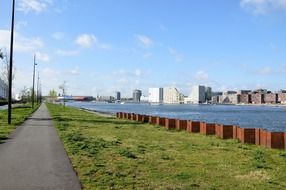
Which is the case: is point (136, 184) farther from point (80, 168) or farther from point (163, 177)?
point (80, 168)

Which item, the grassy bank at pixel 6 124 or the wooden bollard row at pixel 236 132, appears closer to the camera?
the wooden bollard row at pixel 236 132

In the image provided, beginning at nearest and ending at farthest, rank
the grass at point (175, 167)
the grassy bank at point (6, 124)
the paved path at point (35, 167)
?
the paved path at point (35, 167) < the grass at point (175, 167) < the grassy bank at point (6, 124)

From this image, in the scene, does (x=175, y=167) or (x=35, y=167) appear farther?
(x=175, y=167)

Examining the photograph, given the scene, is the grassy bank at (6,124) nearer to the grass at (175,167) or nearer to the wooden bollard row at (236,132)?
the grass at (175,167)

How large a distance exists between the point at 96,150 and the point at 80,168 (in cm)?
427

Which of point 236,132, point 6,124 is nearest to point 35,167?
point 236,132

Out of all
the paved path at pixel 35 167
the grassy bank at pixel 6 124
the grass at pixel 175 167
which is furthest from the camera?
the grassy bank at pixel 6 124

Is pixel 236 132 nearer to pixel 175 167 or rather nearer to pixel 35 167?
pixel 175 167

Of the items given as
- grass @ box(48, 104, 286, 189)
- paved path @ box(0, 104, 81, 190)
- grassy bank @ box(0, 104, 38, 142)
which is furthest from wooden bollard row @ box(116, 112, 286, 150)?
grassy bank @ box(0, 104, 38, 142)

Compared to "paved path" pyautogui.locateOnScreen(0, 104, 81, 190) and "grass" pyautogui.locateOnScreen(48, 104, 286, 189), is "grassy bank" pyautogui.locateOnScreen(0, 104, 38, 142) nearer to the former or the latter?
"paved path" pyautogui.locateOnScreen(0, 104, 81, 190)

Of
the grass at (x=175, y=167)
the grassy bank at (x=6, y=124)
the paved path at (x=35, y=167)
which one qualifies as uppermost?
the grassy bank at (x=6, y=124)

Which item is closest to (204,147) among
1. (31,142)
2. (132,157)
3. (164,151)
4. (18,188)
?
(164,151)

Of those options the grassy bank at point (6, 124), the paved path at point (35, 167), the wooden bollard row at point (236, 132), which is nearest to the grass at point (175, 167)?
the paved path at point (35, 167)

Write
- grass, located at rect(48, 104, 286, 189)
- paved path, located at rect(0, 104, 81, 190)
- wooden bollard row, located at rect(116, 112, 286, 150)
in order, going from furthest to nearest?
wooden bollard row, located at rect(116, 112, 286, 150) < grass, located at rect(48, 104, 286, 189) < paved path, located at rect(0, 104, 81, 190)
